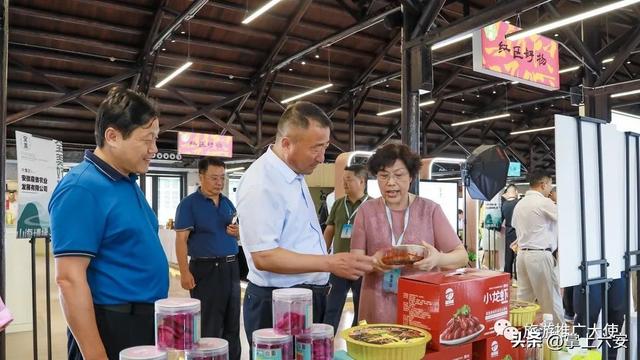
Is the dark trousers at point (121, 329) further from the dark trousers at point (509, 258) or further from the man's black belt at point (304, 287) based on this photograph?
the dark trousers at point (509, 258)

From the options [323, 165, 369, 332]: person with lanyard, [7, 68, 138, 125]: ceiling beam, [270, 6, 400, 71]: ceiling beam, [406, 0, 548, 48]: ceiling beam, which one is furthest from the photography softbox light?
[7, 68, 138, 125]: ceiling beam

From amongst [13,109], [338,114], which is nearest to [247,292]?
[13,109]

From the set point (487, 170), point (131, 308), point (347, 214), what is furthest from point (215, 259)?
point (487, 170)

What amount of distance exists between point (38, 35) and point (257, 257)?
32.1 feet

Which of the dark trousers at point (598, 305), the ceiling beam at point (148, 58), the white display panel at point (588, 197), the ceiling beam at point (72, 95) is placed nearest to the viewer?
the white display panel at point (588, 197)

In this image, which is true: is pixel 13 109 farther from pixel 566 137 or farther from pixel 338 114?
pixel 566 137

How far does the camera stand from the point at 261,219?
1.74 metres

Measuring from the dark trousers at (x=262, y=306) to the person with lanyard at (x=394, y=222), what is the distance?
29 centimetres

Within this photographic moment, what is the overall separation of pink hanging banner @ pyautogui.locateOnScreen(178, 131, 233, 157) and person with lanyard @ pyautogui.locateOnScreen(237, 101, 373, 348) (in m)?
11.4

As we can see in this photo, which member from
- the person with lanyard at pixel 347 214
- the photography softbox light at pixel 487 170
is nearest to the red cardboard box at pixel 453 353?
the person with lanyard at pixel 347 214

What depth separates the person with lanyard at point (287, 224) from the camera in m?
1.72

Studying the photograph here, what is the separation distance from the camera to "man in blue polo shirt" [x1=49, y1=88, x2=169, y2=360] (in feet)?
5.01

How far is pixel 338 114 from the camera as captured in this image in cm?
1570

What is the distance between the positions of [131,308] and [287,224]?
618mm
